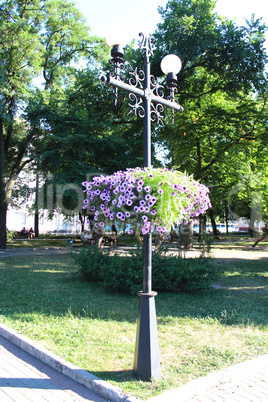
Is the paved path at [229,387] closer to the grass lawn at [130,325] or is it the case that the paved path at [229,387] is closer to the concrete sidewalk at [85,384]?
the concrete sidewalk at [85,384]

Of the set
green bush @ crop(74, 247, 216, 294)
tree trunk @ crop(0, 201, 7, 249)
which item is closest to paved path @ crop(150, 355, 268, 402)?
green bush @ crop(74, 247, 216, 294)

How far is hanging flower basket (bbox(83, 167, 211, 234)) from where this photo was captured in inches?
139

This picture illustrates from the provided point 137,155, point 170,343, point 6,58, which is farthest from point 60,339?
point 6,58

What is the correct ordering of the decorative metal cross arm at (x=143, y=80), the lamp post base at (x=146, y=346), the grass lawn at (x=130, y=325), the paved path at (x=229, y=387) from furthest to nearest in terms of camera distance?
the decorative metal cross arm at (x=143, y=80) → the grass lawn at (x=130, y=325) → the lamp post base at (x=146, y=346) → the paved path at (x=229, y=387)

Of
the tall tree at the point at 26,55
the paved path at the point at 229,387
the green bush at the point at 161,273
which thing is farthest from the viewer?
the tall tree at the point at 26,55

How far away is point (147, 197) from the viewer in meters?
3.54

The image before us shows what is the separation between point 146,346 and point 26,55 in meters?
18.6

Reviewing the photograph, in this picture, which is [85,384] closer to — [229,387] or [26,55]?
[229,387]

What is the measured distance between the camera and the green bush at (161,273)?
8.06 meters

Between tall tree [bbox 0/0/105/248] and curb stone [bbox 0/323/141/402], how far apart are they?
13.1 m

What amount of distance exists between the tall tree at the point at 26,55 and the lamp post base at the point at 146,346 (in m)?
14.5

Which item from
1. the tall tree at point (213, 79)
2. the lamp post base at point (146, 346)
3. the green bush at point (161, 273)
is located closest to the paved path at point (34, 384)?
the lamp post base at point (146, 346)

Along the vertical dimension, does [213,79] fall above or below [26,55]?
below

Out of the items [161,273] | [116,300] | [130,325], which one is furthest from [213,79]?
[130,325]
